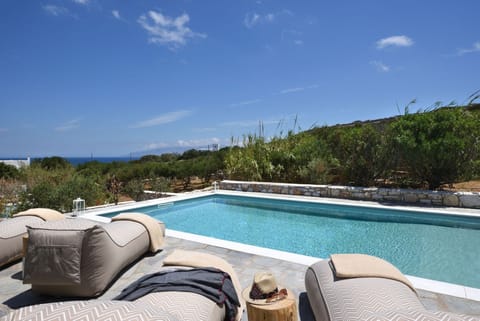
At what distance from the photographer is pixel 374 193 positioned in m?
8.02

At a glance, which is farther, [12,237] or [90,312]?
[12,237]

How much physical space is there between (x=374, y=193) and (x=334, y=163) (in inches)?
79.8

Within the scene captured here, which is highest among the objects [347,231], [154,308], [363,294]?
[154,308]

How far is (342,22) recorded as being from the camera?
28.1 feet

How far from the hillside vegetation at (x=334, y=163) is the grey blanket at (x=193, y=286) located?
6082 millimetres

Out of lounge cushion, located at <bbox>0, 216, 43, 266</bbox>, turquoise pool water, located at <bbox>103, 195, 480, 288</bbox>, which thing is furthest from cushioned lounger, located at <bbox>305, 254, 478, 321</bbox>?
lounge cushion, located at <bbox>0, 216, 43, 266</bbox>

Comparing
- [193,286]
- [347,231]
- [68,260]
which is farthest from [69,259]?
[347,231]

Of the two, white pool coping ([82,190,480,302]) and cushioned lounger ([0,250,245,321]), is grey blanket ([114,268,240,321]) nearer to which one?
cushioned lounger ([0,250,245,321])

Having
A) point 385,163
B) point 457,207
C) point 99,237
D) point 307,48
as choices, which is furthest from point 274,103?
point 99,237

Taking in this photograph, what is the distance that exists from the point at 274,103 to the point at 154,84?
7261 millimetres

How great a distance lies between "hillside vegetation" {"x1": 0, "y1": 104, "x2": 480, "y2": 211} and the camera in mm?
7082

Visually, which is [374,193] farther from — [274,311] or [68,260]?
[68,260]

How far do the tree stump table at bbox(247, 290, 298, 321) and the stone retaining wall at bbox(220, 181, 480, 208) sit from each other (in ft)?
23.9

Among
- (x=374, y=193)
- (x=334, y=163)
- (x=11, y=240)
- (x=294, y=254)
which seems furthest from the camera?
(x=334, y=163)
